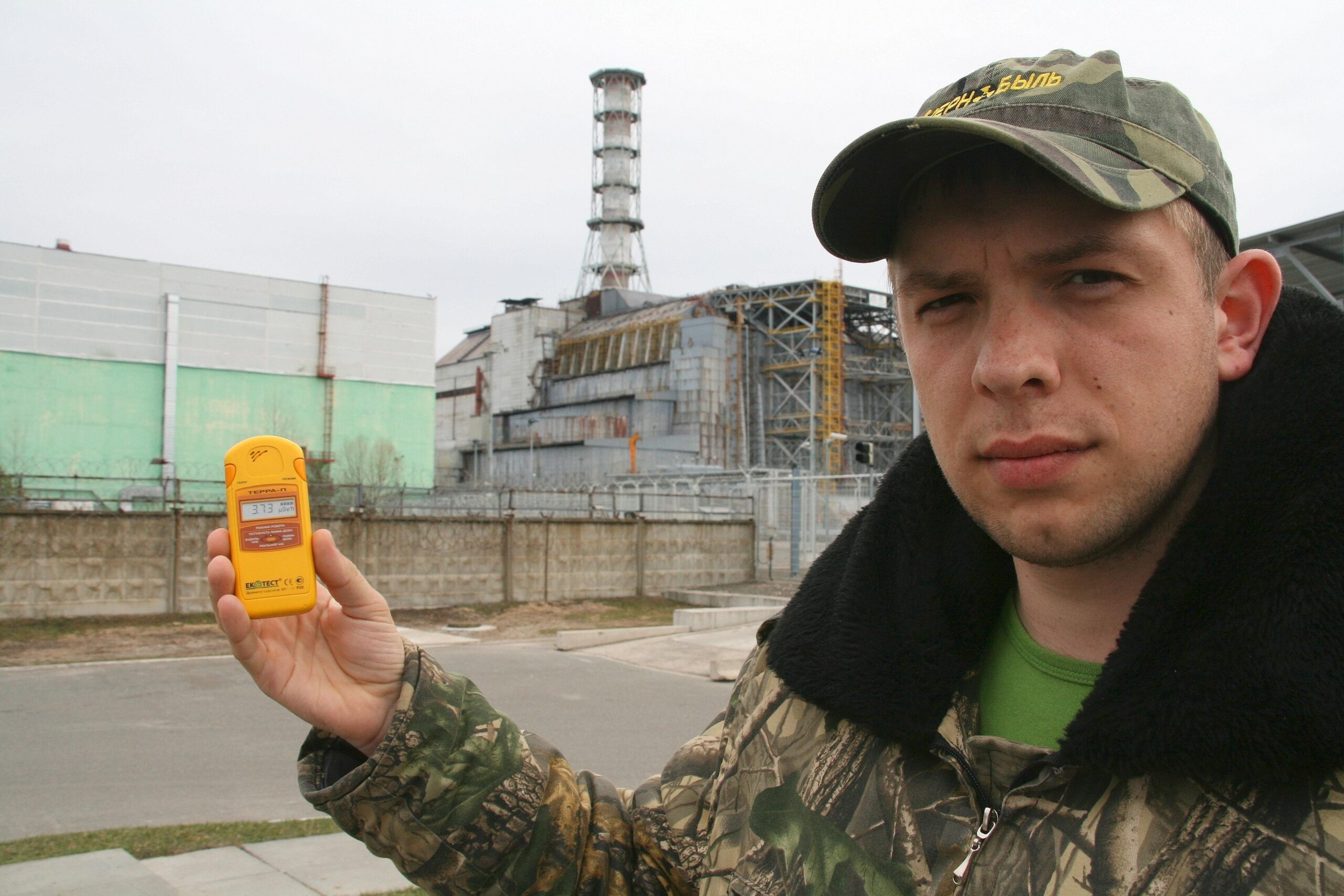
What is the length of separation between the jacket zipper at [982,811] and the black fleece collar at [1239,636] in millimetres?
75

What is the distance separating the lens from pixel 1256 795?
47.7 inches

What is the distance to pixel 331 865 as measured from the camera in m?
5.72

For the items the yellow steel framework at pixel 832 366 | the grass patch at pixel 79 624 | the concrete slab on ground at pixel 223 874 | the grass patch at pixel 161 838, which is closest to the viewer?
the concrete slab on ground at pixel 223 874

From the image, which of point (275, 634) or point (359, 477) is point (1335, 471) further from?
point (359, 477)

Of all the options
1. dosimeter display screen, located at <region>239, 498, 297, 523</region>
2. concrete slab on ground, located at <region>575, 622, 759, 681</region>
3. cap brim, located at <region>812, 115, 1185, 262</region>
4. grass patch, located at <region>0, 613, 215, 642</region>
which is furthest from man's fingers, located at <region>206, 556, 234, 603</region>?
grass patch, located at <region>0, 613, 215, 642</region>

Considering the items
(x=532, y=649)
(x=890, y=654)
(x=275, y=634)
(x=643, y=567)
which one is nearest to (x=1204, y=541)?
(x=890, y=654)

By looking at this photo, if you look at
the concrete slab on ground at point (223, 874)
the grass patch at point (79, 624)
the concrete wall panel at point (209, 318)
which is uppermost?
the concrete wall panel at point (209, 318)

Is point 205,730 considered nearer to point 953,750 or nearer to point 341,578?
point 341,578

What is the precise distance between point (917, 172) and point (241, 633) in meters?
1.39

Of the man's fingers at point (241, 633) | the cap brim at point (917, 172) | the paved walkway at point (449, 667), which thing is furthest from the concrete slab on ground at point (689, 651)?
the cap brim at point (917, 172)

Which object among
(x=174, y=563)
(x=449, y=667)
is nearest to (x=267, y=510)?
(x=449, y=667)

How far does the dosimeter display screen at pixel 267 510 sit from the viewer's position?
6.93 feet

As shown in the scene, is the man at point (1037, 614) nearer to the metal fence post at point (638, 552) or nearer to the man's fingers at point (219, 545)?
the man's fingers at point (219, 545)

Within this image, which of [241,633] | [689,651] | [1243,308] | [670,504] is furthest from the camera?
[670,504]
